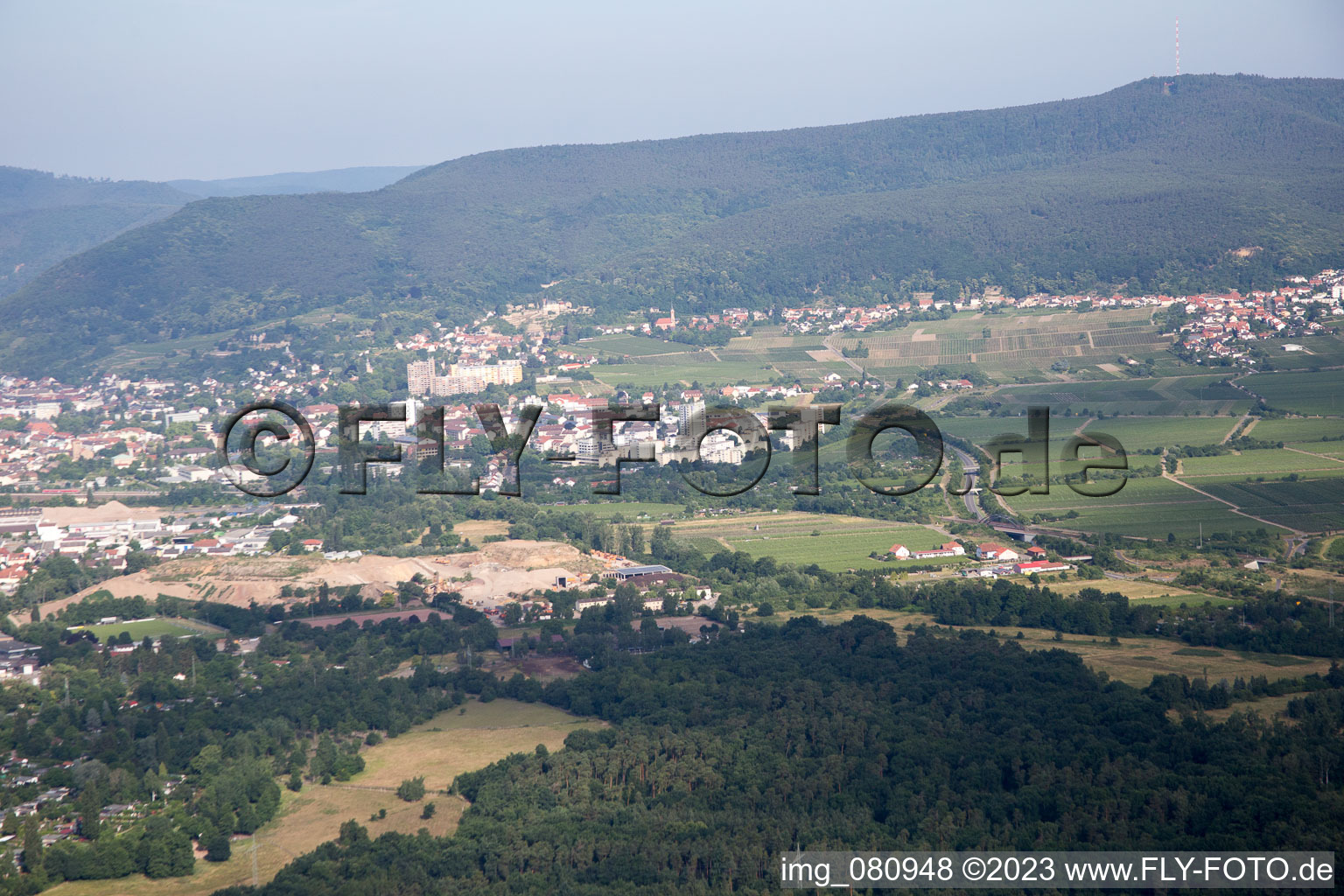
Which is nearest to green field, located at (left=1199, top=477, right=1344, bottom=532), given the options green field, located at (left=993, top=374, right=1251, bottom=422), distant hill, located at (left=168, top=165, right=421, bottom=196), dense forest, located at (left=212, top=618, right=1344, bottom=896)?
green field, located at (left=993, top=374, right=1251, bottom=422)

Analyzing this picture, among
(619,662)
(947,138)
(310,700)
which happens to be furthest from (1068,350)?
(947,138)

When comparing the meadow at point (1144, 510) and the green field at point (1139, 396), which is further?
the green field at point (1139, 396)

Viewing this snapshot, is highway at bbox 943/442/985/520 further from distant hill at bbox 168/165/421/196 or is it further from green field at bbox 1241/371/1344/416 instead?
distant hill at bbox 168/165/421/196

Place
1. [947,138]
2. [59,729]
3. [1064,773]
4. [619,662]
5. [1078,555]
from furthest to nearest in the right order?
[947,138] → [1078,555] → [619,662] → [59,729] → [1064,773]

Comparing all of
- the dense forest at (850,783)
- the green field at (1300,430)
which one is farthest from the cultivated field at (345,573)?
the green field at (1300,430)

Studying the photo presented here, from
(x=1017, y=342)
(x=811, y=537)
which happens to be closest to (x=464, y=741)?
(x=811, y=537)

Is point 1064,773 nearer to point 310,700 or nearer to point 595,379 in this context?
point 310,700

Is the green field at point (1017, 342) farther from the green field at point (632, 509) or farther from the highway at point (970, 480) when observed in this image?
the green field at point (632, 509)
